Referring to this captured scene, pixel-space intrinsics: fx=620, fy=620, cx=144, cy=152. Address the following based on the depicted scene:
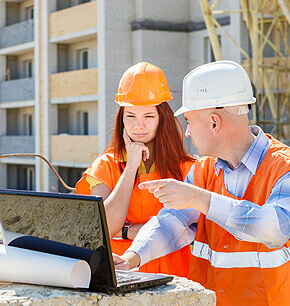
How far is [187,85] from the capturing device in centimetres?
228

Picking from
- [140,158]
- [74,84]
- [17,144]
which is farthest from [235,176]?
[17,144]

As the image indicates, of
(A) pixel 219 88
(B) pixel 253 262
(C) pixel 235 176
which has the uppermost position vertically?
(A) pixel 219 88

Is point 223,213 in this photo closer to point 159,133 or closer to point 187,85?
point 187,85

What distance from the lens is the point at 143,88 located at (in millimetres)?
3045

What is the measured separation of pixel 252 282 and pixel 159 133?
1047mm

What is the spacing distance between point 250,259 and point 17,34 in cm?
2481

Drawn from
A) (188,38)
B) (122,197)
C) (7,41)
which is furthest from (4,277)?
(7,41)

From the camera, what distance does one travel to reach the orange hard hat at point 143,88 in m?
3.03

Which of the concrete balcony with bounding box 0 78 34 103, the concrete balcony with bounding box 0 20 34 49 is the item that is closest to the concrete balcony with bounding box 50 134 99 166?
the concrete balcony with bounding box 0 78 34 103

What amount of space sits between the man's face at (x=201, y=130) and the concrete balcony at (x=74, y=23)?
1925cm

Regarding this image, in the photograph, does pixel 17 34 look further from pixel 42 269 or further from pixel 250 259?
pixel 42 269

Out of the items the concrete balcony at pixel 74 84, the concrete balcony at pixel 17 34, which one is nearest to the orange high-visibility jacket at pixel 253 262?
the concrete balcony at pixel 74 84

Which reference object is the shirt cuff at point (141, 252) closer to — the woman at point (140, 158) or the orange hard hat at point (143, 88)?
the woman at point (140, 158)

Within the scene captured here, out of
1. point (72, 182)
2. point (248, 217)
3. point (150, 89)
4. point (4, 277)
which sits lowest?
point (72, 182)
